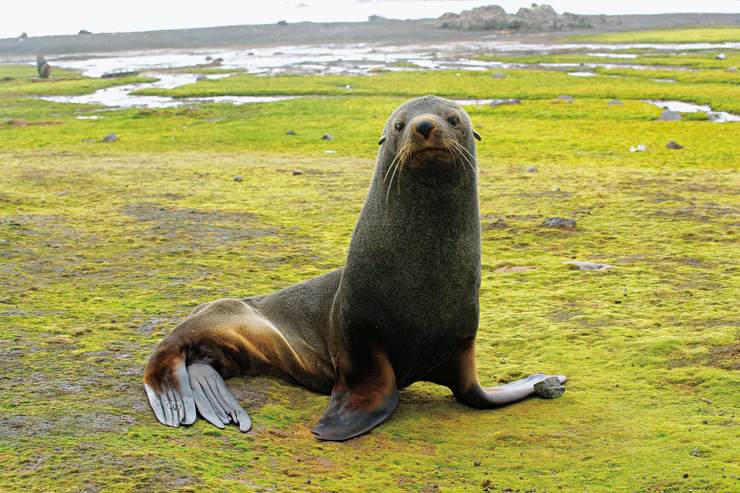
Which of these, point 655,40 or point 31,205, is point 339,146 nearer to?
point 31,205

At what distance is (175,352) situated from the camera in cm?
632

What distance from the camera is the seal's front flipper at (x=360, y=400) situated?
5676 mm

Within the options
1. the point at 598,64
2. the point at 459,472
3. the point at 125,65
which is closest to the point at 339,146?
the point at 459,472

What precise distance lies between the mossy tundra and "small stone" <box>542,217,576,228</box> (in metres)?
0.18

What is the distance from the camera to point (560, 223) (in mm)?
13094

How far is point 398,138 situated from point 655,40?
68.0 m

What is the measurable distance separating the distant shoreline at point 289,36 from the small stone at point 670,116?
1933 inches

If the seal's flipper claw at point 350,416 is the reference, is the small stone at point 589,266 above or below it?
below

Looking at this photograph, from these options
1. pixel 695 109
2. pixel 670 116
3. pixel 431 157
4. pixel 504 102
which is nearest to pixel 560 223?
pixel 431 157

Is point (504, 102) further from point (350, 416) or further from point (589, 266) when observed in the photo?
point (350, 416)

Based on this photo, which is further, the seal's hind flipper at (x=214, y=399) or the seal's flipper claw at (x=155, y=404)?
the seal's hind flipper at (x=214, y=399)

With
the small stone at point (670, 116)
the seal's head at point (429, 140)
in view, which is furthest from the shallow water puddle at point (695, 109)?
the seal's head at point (429, 140)

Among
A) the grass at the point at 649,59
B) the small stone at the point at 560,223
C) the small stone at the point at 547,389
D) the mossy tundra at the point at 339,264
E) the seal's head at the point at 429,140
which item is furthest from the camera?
the grass at the point at 649,59

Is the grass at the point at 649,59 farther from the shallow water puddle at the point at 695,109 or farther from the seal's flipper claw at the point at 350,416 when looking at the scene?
the seal's flipper claw at the point at 350,416
